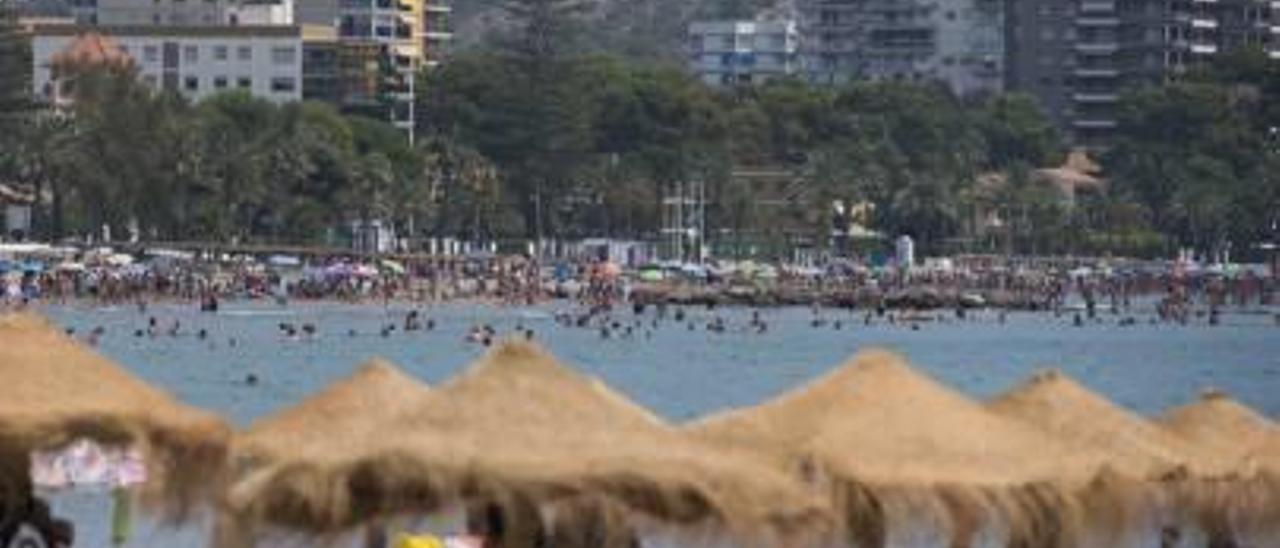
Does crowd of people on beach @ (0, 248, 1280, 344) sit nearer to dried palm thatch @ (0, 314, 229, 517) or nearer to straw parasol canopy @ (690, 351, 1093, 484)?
dried palm thatch @ (0, 314, 229, 517)

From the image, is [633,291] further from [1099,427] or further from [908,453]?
[908,453]

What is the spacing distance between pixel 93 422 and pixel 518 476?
3601mm

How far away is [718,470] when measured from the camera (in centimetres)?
2964

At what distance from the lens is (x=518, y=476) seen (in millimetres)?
29328

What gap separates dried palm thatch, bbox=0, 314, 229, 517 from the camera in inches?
1231

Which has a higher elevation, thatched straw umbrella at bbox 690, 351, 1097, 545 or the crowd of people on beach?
thatched straw umbrella at bbox 690, 351, 1097, 545

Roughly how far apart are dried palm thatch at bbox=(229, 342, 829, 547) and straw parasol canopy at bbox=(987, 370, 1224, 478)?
3.28m

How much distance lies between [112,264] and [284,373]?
59.0m

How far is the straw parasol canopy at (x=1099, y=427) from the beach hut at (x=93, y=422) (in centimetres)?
557

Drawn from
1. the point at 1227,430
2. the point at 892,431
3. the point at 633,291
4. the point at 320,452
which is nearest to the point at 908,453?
the point at 892,431

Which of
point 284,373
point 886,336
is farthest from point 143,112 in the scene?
point 284,373

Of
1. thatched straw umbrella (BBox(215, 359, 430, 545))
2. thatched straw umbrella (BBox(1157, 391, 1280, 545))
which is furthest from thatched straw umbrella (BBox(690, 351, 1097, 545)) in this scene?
thatched straw umbrella (BBox(215, 359, 430, 545))

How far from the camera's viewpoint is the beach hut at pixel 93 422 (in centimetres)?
3127

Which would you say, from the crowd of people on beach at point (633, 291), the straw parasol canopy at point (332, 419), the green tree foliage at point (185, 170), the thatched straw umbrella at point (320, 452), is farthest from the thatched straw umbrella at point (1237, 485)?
the green tree foliage at point (185, 170)
